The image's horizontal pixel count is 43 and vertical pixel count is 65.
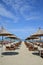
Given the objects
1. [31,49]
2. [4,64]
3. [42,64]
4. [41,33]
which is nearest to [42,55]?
[41,33]

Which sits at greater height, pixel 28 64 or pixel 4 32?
pixel 4 32

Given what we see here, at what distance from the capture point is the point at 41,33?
38.1 ft

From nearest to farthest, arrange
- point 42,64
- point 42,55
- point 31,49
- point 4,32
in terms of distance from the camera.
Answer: point 42,64, point 42,55, point 4,32, point 31,49

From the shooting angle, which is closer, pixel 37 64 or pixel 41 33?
pixel 37 64

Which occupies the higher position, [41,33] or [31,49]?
[41,33]

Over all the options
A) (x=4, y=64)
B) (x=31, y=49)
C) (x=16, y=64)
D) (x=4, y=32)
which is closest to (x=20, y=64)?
(x=16, y=64)

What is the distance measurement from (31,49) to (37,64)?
829 centimetres

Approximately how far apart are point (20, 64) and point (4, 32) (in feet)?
14.2

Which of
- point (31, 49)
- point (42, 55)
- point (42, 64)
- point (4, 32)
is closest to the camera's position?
point (42, 64)

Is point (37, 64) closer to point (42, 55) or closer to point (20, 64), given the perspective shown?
point (20, 64)

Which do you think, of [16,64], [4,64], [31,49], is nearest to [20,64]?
[16,64]


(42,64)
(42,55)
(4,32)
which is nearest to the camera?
(42,64)

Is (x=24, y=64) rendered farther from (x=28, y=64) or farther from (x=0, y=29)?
(x=0, y=29)

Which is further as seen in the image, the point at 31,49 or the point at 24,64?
the point at 31,49
